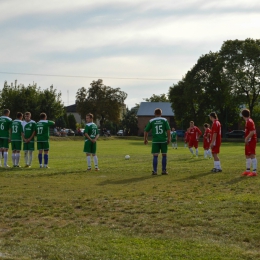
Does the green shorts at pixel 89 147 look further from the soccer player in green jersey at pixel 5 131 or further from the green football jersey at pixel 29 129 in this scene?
the soccer player in green jersey at pixel 5 131

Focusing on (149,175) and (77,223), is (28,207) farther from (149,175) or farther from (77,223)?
(149,175)

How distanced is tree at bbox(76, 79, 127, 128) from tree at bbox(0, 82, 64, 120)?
9.59 m

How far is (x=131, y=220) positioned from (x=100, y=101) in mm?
82798

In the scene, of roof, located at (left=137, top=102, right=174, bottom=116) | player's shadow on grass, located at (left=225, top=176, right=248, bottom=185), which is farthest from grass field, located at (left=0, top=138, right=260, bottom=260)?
roof, located at (left=137, top=102, right=174, bottom=116)

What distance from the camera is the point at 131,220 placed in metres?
8.03

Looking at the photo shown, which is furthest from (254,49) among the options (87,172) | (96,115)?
(87,172)

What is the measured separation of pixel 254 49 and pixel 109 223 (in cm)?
6952

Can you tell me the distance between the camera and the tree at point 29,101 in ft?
254

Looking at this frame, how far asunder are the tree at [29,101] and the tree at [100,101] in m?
9.59

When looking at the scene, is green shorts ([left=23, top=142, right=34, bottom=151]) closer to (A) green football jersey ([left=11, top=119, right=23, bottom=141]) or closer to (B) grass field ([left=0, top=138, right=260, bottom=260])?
(A) green football jersey ([left=11, top=119, right=23, bottom=141])

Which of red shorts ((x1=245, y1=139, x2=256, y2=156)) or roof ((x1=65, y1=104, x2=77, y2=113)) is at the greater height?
roof ((x1=65, y1=104, x2=77, y2=113))

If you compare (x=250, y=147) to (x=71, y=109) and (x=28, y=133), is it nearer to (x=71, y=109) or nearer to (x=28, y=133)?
(x=28, y=133)

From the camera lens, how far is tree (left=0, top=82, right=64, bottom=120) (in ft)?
254

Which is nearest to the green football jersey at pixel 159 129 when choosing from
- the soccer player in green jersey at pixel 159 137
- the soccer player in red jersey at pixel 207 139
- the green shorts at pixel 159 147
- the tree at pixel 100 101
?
the soccer player in green jersey at pixel 159 137
